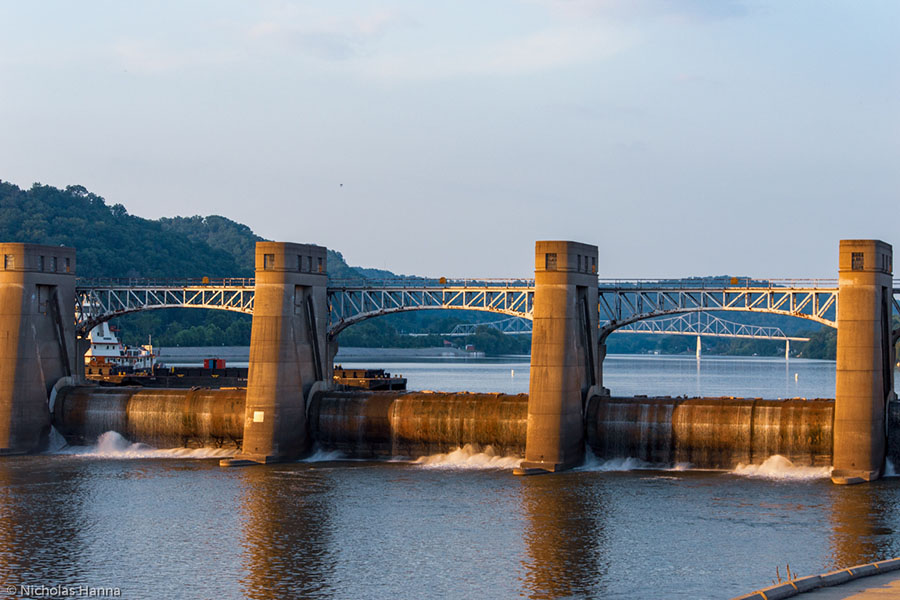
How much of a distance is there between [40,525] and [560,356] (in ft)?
86.8

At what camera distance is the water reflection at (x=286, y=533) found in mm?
39719

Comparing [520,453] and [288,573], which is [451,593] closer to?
[288,573]

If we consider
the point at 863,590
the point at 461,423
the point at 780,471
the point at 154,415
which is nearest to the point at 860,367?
the point at 780,471

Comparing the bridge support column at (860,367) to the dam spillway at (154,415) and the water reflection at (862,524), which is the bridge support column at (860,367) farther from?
the dam spillway at (154,415)

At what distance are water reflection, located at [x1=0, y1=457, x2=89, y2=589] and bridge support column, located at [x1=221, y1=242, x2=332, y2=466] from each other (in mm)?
9797

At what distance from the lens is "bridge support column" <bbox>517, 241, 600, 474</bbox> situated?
61312mm

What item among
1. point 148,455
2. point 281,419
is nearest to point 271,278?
point 281,419

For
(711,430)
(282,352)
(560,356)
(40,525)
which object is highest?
(560,356)

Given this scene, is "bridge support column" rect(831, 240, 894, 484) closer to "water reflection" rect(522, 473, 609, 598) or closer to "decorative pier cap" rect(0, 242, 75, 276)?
"water reflection" rect(522, 473, 609, 598)

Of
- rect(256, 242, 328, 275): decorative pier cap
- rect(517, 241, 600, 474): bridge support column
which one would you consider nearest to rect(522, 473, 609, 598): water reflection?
rect(517, 241, 600, 474): bridge support column

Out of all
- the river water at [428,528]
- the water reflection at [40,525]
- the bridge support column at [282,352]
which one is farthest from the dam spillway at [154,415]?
the water reflection at [40,525]

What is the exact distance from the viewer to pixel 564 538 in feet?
153

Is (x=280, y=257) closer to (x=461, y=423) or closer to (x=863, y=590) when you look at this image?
(x=461, y=423)

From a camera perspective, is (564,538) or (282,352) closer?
(564,538)
